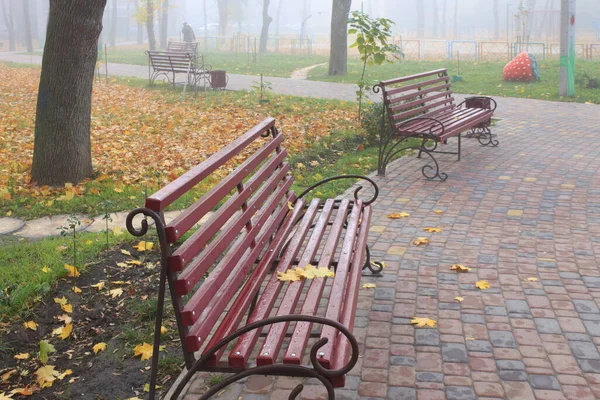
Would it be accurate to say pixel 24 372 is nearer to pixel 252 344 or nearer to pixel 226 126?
pixel 252 344

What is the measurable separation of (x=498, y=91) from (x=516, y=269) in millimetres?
11910

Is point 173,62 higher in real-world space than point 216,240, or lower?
higher

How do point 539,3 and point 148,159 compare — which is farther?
point 539,3

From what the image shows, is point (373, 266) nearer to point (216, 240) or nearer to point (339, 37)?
point (216, 240)

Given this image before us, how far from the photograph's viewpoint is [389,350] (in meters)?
3.87

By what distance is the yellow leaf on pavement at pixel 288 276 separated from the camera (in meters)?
3.71

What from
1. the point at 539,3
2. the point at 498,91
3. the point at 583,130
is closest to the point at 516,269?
the point at 583,130

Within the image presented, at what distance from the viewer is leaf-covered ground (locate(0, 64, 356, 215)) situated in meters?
7.65

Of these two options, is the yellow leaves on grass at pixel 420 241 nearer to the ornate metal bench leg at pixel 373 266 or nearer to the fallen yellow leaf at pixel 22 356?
the ornate metal bench leg at pixel 373 266

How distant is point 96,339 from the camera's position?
13.5 feet

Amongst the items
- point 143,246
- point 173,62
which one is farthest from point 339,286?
point 173,62

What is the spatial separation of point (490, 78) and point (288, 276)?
16193 millimetres

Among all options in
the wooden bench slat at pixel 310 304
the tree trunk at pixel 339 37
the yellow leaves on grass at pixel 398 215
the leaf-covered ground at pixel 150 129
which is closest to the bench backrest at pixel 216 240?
the wooden bench slat at pixel 310 304

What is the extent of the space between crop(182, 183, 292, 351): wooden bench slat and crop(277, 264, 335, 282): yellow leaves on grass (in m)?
0.19
